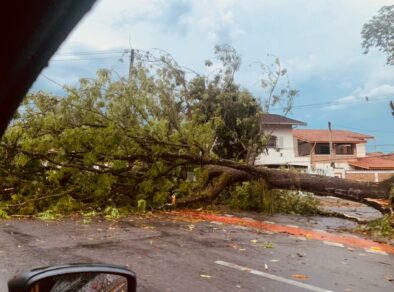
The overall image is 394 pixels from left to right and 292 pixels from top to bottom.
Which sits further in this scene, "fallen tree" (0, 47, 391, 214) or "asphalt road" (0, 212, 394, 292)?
"fallen tree" (0, 47, 391, 214)

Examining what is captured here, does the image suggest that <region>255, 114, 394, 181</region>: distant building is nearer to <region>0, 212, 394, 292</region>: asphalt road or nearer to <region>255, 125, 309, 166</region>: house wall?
<region>255, 125, 309, 166</region>: house wall

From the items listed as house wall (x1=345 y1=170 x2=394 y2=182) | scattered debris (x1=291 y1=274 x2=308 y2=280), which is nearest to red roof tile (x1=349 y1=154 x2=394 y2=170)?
house wall (x1=345 y1=170 x2=394 y2=182)

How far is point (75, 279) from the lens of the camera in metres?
1.32

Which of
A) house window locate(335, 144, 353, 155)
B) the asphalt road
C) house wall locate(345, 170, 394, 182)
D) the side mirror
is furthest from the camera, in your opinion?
house window locate(335, 144, 353, 155)

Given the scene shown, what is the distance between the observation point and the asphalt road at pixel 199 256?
5066mm

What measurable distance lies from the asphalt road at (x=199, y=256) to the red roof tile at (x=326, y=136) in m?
33.5

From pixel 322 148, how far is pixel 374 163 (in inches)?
191

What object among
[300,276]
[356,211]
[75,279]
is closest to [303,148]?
[356,211]

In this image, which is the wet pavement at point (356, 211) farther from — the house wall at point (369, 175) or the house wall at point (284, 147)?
the house wall at point (284, 147)

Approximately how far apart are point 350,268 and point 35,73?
5.86 m

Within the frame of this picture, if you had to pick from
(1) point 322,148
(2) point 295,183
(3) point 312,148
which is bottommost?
(2) point 295,183

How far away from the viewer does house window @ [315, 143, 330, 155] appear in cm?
4088

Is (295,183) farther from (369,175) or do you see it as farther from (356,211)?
(369,175)

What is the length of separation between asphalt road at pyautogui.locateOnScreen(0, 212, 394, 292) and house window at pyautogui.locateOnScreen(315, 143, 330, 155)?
110 feet
